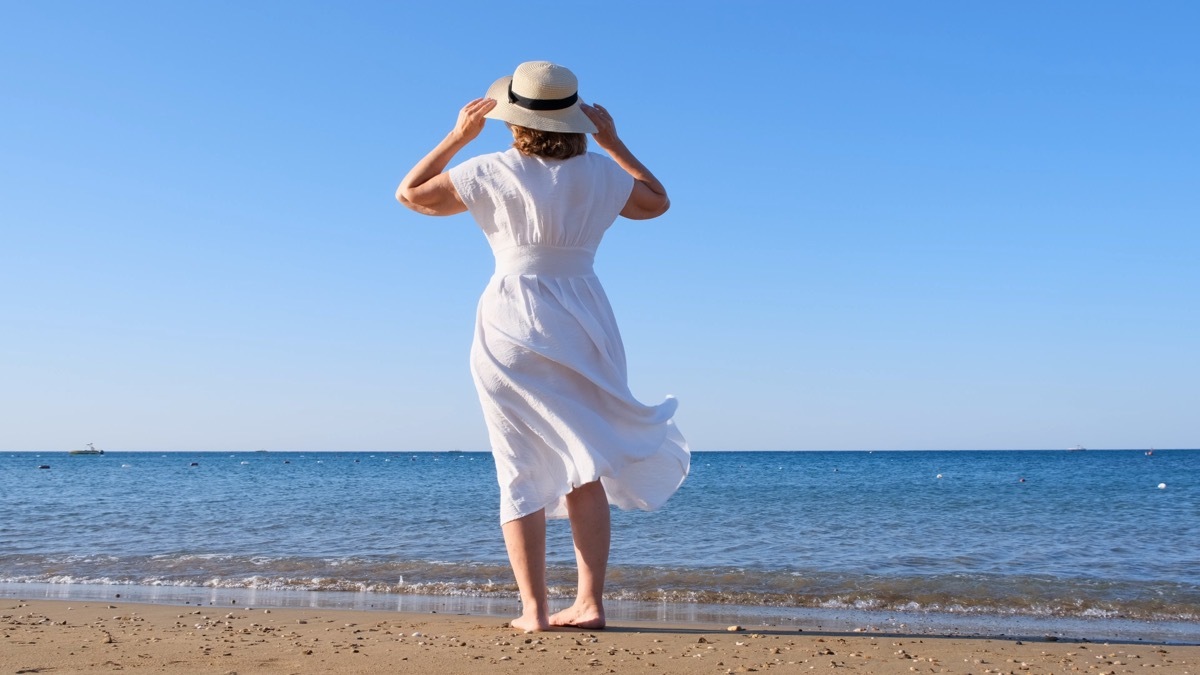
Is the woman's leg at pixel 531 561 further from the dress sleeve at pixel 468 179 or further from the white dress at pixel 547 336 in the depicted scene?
the dress sleeve at pixel 468 179

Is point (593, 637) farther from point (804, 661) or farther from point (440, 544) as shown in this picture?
point (440, 544)

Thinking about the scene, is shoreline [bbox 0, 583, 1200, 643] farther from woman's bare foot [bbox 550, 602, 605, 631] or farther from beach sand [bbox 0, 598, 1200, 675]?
woman's bare foot [bbox 550, 602, 605, 631]

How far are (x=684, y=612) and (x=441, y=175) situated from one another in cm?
314

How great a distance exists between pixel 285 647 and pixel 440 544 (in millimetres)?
5915

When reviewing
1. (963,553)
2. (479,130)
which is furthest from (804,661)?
(963,553)

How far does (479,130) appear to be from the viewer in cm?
363

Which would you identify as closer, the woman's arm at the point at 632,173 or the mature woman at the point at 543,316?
the mature woman at the point at 543,316

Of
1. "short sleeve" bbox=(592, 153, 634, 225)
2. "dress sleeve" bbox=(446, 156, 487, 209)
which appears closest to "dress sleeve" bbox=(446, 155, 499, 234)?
"dress sleeve" bbox=(446, 156, 487, 209)

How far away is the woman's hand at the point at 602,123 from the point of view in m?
3.71

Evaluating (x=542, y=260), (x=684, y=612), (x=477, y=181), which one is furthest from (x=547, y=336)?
(x=684, y=612)

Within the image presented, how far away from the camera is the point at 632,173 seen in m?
3.82

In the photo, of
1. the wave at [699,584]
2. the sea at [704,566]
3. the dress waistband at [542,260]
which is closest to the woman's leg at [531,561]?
the dress waistband at [542,260]

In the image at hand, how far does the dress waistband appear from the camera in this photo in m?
3.62

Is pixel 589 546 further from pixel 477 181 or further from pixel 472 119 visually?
pixel 472 119
